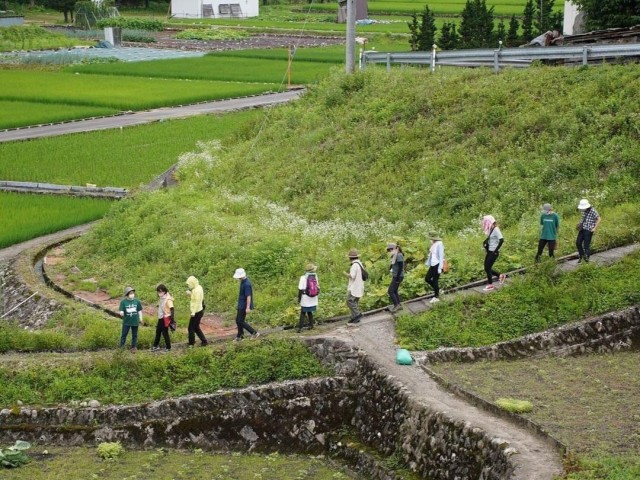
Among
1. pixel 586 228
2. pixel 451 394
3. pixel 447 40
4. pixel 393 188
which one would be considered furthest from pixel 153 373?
pixel 447 40

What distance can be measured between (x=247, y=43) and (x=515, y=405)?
280ft

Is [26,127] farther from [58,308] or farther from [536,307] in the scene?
[536,307]

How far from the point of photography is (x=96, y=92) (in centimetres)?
6488

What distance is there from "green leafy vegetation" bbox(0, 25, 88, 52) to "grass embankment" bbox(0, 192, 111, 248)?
181 ft

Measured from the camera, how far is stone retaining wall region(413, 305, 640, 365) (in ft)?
64.0

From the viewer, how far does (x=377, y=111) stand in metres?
32.4

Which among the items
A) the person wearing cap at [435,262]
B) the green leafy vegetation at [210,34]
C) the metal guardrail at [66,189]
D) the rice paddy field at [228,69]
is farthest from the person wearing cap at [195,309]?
the green leafy vegetation at [210,34]

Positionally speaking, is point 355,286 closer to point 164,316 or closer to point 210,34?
point 164,316

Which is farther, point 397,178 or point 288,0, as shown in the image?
point 288,0

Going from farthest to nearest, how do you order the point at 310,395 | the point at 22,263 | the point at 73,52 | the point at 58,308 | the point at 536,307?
the point at 73,52, the point at 22,263, the point at 58,308, the point at 536,307, the point at 310,395

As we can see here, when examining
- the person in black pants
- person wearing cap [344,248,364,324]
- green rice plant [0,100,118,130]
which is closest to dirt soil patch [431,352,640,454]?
person wearing cap [344,248,364,324]

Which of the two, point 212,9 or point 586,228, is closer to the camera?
point 586,228

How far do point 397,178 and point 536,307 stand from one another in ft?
29.0

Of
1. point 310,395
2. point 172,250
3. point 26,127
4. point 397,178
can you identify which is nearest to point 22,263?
point 172,250
